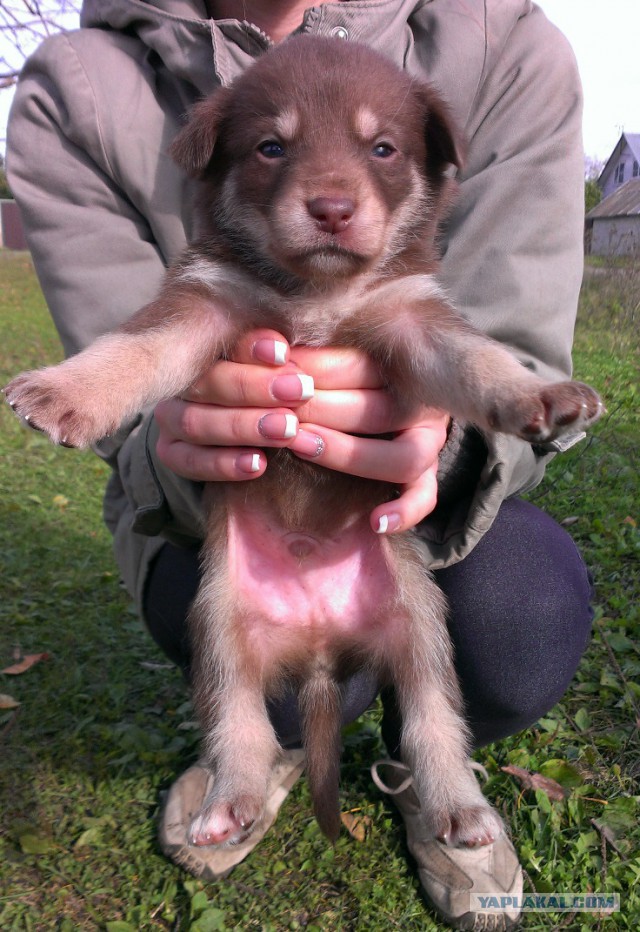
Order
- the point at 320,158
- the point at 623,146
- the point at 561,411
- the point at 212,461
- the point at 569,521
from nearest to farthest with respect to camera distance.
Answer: the point at 561,411 < the point at 320,158 < the point at 212,461 < the point at 569,521 < the point at 623,146

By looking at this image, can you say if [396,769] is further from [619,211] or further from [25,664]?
[619,211]

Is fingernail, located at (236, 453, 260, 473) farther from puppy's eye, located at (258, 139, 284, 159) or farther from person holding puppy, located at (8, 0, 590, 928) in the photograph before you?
puppy's eye, located at (258, 139, 284, 159)

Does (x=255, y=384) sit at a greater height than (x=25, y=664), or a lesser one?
greater

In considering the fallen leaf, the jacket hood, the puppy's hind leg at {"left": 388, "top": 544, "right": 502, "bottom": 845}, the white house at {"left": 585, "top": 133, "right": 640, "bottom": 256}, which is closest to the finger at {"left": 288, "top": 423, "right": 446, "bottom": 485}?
the puppy's hind leg at {"left": 388, "top": 544, "right": 502, "bottom": 845}

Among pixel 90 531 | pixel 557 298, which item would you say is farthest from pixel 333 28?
pixel 90 531

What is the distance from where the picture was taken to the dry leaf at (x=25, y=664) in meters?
3.29

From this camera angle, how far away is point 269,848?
2.49 m

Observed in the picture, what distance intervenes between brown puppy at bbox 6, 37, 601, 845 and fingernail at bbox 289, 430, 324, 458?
113mm

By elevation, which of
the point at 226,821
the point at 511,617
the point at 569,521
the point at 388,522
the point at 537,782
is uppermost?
the point at 388,522

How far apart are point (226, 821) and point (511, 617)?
0.98 metres

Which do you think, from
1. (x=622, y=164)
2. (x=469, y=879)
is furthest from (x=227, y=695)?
(x=622, y=164)

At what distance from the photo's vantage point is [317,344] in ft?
7.14

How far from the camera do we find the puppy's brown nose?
1.82 meters

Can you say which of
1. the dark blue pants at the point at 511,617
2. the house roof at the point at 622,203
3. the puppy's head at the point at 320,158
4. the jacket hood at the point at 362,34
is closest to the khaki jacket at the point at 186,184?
the jacket hood at the point at 362,34
